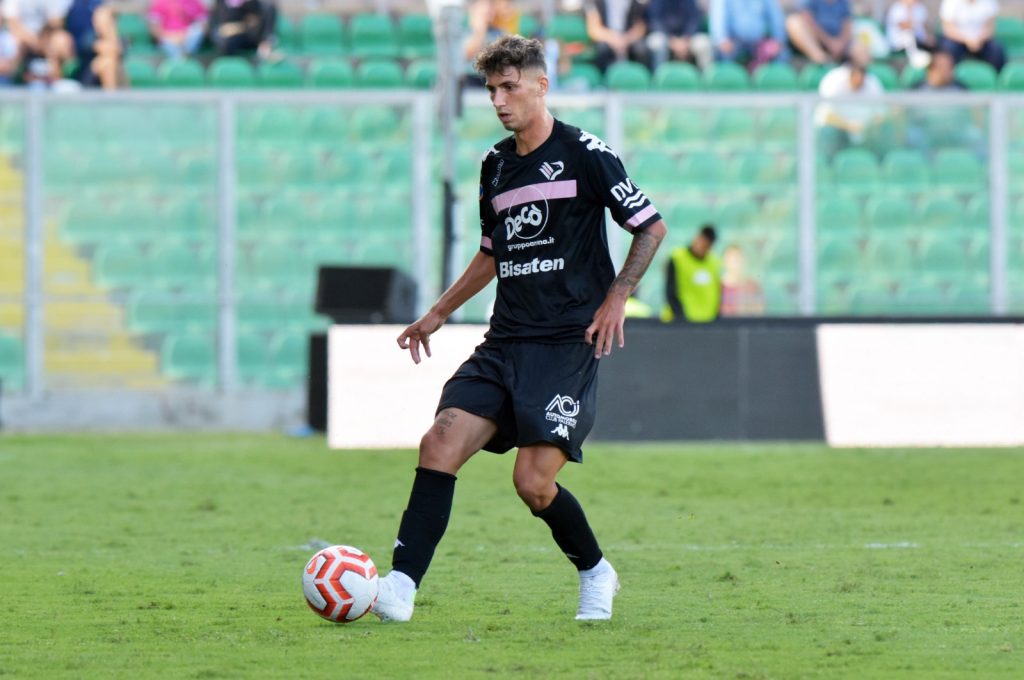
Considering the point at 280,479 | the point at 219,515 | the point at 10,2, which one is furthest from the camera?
the point at 10,2

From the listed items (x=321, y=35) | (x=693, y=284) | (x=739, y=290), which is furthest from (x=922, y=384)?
(x=321, y=35)

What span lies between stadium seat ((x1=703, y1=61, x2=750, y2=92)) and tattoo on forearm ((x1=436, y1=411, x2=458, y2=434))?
14.8 m

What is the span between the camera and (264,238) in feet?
63.2

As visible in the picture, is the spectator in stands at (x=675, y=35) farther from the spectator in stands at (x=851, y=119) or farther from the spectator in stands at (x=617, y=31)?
the spectator in stands at (x=851, y=119)

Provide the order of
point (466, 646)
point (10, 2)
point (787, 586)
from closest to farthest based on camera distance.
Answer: point (466, 646) → point (787, 586) → point (10, 2)

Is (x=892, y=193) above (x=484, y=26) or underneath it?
underneath

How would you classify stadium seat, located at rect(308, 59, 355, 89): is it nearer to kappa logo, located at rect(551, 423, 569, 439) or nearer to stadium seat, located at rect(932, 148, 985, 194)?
stadium seat, located at rect(932, 148, 985, 194)

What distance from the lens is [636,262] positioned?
604 cm

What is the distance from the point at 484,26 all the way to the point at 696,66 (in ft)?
8.53

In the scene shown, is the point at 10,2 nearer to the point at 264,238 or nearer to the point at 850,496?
the point at 264,238

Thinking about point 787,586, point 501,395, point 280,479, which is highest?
point 501,395

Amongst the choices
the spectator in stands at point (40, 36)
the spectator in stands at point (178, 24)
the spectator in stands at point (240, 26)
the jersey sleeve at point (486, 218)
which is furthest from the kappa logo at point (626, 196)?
the spectator in stands at point (178, 24)

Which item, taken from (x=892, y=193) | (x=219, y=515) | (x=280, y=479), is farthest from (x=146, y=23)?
(x=219, y=515)

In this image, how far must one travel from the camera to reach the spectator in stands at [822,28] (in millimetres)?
21203
